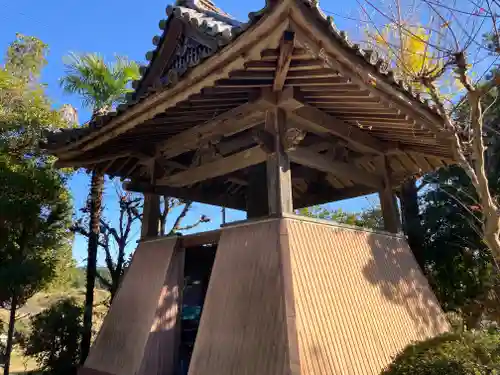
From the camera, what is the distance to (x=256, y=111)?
4637 millimetres

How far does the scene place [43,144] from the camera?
5.50 m

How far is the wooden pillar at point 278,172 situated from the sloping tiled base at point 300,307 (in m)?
0.19

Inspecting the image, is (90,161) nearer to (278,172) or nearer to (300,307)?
(278,172)

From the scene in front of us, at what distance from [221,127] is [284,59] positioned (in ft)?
5.96

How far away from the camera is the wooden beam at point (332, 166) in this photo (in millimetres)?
4801

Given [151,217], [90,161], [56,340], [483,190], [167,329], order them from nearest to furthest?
[483,190] < [167,329] < [90,161] < [151,217] < [56,340]

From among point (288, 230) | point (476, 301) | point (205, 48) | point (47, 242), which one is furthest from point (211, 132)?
point (476, 301)

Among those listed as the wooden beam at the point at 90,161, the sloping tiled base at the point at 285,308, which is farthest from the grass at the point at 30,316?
the sloping tiled base at the point at 285,308

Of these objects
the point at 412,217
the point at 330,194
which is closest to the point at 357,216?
the point at 412,217

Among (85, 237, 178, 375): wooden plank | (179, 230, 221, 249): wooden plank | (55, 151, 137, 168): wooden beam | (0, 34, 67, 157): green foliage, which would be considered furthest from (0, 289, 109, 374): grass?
(179, 230, 221, 249): wooden plank

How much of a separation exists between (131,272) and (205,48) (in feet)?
11.9

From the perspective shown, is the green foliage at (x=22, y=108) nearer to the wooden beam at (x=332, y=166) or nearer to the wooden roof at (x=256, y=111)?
the wooden roof at (x=256, y=111)

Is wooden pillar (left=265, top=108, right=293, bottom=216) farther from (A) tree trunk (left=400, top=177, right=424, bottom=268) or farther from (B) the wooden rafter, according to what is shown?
(A) tree trunk (left=400, top=177, right=424, bottom=268)

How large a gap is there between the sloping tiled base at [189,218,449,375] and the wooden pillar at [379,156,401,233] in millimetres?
1104
